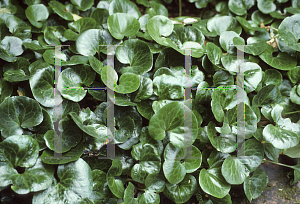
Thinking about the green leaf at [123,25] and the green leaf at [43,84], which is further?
the green leaf at [123,25]

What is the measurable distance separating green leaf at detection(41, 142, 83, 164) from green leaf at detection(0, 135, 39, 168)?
45mm

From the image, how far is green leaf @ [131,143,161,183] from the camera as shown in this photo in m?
1.11

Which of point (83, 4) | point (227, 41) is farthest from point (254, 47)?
point (83, 4)

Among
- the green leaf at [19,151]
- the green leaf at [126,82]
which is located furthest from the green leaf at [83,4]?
the green leaf at [19,151]

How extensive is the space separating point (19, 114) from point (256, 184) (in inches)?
52.1

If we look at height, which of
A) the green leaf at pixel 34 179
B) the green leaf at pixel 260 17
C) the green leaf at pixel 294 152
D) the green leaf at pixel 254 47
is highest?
the green leaf at pixel 260 17

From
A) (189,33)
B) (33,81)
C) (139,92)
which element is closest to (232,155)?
(139,92)

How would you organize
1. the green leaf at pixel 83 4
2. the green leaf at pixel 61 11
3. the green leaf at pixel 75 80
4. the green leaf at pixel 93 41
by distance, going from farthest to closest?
the green leaf at pixel 83 4
the green leaf at pixel 61 11
the green leaf at pixel 93 41
the green leaf at pixel 75 80

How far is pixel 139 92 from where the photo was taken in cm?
117

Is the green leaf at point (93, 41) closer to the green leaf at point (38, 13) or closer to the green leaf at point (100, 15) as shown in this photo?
the green leaf at point (100, 15)

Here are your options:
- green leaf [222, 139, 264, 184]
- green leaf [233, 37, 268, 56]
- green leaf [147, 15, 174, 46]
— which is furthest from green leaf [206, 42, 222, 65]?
green leaf [222, 139, 264, 184]

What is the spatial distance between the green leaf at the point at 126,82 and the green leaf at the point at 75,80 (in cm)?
Answer: 13

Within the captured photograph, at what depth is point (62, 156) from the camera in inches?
41.1

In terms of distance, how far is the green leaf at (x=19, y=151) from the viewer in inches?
38.3
